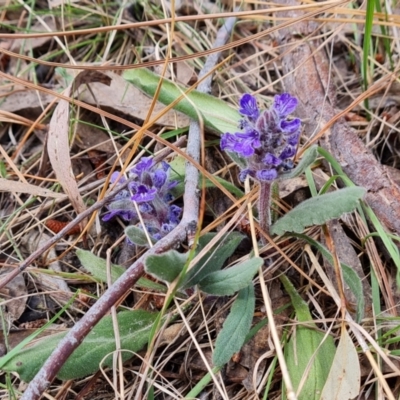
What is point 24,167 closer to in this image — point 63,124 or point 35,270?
point 63,124

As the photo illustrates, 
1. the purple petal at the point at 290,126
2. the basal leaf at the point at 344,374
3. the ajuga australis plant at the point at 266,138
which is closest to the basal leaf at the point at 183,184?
the ajuga australis plant at the point at 266,138

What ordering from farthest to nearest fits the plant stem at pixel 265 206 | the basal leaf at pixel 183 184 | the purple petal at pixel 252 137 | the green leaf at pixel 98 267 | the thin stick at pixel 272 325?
the basal leaf at pixel 183 184, the green leaf at pixel 98 267, the plant stem at pixel 265 206, the purple petal at pixel 252 137, the thin stick at pixel 272 325

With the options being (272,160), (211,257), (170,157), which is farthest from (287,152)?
(170,157)

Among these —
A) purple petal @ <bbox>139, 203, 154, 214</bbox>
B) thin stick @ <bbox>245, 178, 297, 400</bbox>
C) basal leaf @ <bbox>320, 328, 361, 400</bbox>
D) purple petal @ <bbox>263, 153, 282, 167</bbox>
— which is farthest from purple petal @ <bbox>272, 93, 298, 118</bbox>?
basal leaf @ <bbox>320, 328, 361, 400</bbox>

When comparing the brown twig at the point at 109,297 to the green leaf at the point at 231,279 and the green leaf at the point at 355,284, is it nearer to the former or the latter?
the green leaf at the point at 231,279

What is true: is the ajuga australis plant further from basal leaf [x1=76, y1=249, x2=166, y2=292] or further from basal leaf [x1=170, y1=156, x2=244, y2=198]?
basal leaf [x1=76, y1=249, x2=166, y2=292]

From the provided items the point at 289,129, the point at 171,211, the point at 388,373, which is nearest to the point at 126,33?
the point at 171,211

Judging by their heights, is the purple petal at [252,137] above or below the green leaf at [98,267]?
above

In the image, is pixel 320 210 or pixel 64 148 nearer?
pixel 320 210

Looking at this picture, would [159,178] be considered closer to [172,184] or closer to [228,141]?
[172,184]
